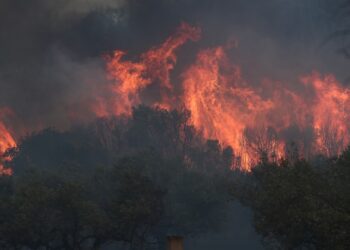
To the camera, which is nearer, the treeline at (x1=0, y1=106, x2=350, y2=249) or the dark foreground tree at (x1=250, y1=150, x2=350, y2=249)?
the dark foreground tree at (x1=250, y1=150, x2=350, y2=249)

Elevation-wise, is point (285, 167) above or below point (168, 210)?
below

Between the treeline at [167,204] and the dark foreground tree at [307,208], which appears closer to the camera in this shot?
the dark foreground tree at [307,208]

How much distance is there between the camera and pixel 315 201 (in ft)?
111

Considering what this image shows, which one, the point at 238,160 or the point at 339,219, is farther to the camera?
the point at 238,160

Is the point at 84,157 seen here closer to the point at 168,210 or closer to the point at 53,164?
the point at 53,164

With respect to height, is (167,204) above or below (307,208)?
above

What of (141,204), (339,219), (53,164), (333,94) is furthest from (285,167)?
(333,94)

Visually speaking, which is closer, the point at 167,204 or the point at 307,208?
the point at 307,208

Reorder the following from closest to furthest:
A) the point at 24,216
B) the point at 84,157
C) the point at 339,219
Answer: the point at 339,219
the point at 24,216
the point at 84,157

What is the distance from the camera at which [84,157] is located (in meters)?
132

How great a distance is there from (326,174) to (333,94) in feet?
418

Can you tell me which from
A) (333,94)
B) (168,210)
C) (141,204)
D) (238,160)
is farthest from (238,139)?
(141,204)

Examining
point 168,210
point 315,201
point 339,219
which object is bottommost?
point 339,219

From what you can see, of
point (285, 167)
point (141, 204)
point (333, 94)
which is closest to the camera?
point (285, 167)
